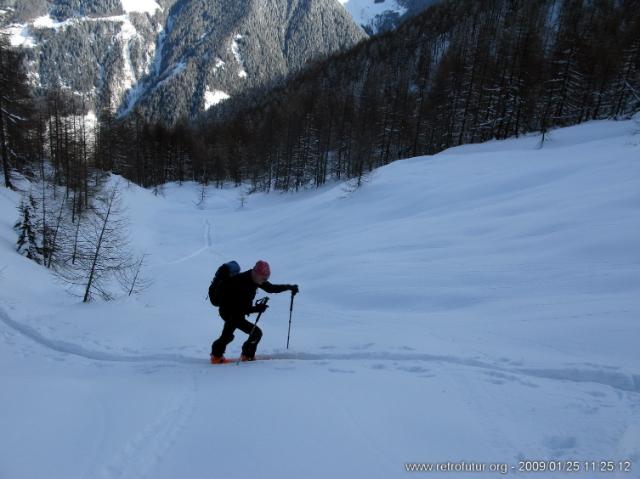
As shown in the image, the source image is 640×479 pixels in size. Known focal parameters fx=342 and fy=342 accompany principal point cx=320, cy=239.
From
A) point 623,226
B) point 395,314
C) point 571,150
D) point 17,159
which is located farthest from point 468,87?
point 17,159

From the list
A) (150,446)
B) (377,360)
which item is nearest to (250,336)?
(377,360)

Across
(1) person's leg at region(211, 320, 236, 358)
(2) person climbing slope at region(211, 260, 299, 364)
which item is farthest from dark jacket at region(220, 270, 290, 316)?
(1) person's leg at region(211, 320, 236, 358)

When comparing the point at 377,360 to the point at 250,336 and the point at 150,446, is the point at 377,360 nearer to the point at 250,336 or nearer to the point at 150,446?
the point at 250,336

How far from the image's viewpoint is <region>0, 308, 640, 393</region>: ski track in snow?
168 inches

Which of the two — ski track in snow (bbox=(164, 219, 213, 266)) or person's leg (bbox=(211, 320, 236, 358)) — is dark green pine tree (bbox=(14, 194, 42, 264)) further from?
person's leg (bbox=(211, 320, 236, 358))

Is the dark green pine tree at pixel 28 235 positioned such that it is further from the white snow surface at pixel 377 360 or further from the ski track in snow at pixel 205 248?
the ski track in snow at pixel 205 248

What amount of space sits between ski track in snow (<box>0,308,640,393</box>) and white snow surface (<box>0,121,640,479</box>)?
1.1 inches

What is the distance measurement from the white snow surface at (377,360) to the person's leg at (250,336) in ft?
1.03

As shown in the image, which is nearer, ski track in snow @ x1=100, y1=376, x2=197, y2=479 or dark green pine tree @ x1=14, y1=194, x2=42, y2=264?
ski track in snow @ x1=100, y1=376, x2=197, y2=479

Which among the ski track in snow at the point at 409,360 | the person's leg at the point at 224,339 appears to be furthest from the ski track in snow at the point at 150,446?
the ski track in snow at the point at 409,360

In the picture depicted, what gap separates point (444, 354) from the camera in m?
5.34

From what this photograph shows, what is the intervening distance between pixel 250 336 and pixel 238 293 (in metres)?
0.93

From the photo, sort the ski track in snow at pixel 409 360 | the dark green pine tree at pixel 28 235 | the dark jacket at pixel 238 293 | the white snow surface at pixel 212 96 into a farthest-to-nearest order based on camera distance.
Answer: the white snow surface at pixel 212 96 → the dark green pine tree at pixel 28 235 → the dark jacket at pixel 238 293 → the ski track in snow at pixel 409 360

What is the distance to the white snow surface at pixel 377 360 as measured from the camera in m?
3.43
